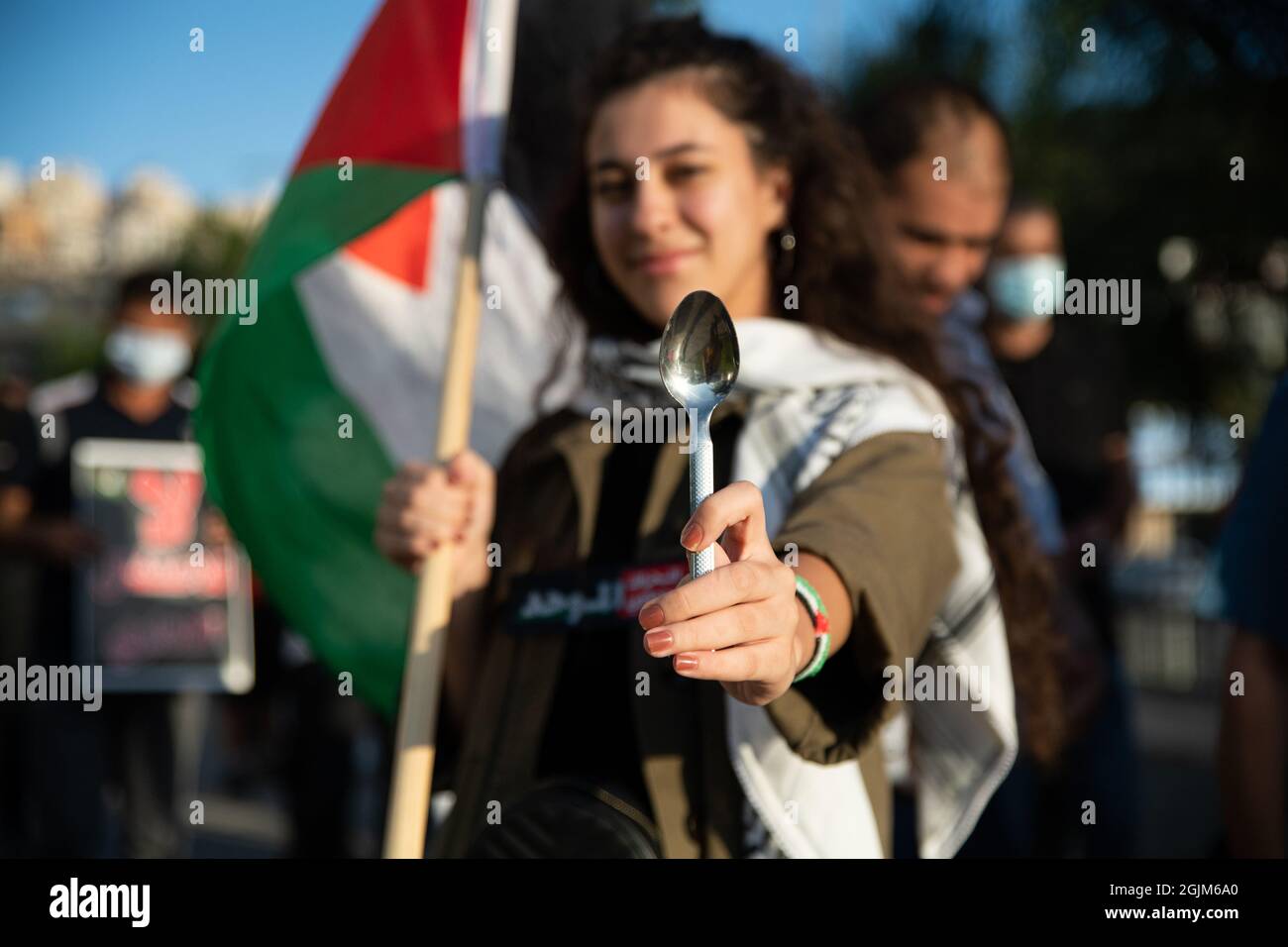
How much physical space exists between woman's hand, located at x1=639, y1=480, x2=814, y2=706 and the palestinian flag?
63.6 inches

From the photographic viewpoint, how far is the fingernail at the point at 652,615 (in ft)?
5.52

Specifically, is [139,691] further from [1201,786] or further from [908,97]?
[1201,786]

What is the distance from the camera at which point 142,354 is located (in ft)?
21.6

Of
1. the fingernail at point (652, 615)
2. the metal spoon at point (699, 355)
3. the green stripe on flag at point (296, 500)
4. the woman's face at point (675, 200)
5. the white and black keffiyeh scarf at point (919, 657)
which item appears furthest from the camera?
the green stripe on flag at point (296, 500)

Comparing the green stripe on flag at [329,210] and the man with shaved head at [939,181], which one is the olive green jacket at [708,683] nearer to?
the green stripe on flag at [329,210]

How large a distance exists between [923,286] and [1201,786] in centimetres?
660

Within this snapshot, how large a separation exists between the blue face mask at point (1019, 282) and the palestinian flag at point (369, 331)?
5.77 feet

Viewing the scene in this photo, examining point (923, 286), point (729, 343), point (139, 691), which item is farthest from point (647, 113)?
point (139, 691)

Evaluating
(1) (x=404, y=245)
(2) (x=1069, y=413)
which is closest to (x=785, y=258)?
(1) (x=404, y=245)

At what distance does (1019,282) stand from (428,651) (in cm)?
286

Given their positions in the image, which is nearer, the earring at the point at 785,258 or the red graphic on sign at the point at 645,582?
the red graphic on sign at the point at 645,582

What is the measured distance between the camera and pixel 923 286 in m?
4.05

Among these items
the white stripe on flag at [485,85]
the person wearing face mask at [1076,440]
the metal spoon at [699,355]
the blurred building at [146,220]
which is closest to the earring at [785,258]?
the white stripe on flag at [485,85]

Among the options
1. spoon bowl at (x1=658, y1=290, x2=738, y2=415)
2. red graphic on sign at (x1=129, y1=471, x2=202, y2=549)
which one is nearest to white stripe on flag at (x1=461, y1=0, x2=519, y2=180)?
spoon bowl at (x1=658, y1=290, x2=738, y2=415)
